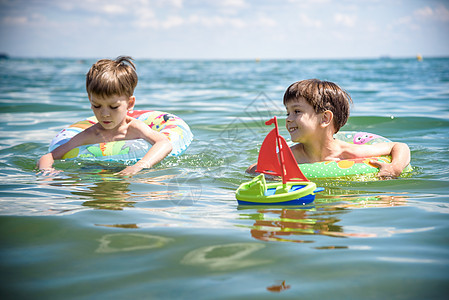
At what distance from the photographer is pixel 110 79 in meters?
4.65

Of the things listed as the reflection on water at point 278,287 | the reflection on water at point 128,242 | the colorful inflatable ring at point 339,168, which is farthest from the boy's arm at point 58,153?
the reflection on water at point 278,287

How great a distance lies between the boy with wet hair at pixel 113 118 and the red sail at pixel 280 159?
159 cm

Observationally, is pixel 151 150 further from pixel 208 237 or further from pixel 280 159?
pixel 208 237

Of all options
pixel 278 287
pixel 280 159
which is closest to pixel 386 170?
pixel 280 159

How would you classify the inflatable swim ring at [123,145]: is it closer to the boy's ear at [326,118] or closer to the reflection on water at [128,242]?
the boy's ear at [326,118]

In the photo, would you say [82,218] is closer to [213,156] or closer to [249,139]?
[213,156]

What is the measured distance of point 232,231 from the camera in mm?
2688

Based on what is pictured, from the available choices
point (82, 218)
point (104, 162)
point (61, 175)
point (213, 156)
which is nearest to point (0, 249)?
point (82, 218)

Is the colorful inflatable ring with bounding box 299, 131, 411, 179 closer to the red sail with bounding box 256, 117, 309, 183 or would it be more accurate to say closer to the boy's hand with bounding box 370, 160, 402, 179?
the boy's hand with bounding box 370, 160, 402, 179

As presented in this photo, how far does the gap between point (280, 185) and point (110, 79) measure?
2.23 m

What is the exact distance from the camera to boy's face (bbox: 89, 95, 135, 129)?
471 cm

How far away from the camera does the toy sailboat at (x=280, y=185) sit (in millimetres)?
3107

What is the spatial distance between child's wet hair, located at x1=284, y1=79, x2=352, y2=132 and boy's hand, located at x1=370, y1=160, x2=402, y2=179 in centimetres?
51

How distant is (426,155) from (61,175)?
389 cm
